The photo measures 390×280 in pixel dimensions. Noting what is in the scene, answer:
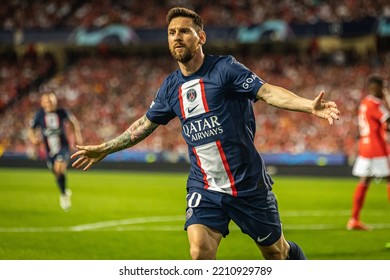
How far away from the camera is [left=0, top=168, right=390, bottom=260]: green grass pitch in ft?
29.1

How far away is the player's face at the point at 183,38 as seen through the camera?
541 centimetres

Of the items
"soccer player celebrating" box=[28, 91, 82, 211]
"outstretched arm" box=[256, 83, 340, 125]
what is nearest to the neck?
"outstretched arm" box=[256, 83, 340, 125]

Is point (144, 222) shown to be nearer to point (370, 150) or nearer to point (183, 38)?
point (370, 150)

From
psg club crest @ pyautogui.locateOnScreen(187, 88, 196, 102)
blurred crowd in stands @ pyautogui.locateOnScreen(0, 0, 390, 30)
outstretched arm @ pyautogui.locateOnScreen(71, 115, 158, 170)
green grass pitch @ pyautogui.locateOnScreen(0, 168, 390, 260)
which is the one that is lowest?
green grass pitch @ pyautogui.locateOnScreen(0, 168, 390, 260)

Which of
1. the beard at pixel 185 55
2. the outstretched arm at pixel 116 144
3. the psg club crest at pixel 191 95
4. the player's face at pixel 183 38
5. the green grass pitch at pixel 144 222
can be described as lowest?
the green grass pitch at pixel 144 222

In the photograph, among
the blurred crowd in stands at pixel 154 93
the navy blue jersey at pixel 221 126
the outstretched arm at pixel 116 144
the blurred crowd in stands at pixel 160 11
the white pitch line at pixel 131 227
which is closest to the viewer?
the navy blue jersey at pixel 221 126

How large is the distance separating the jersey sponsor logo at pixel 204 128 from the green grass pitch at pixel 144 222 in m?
3.26

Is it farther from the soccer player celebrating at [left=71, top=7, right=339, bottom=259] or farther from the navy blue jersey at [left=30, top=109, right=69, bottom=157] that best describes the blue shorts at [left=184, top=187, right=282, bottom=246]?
the navy blue jersey at [left=30, top=109, right=69, bottom=157]

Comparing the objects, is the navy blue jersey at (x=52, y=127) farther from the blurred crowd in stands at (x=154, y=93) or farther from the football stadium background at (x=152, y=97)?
the blurred crowd in stands at (x=154, y=93)

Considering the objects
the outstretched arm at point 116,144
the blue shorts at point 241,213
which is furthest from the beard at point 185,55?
the blue shorts at point 241,213

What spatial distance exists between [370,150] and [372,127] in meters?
0.37

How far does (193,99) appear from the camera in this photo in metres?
5.61

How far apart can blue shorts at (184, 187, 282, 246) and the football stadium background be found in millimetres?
4760

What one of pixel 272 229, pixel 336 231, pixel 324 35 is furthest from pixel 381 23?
pixel 272 229
